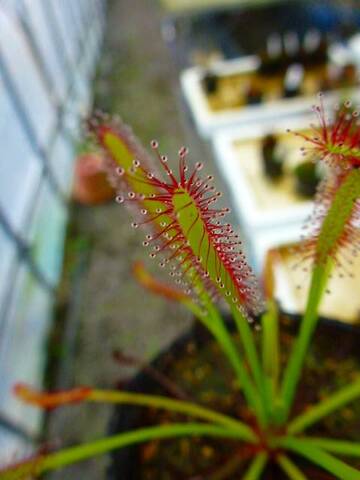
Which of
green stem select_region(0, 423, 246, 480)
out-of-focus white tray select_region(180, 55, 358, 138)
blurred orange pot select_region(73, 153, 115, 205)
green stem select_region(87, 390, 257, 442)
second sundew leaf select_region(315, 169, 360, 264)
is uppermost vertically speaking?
out-of-focus white tray select_region(180, 55, 358, 138)

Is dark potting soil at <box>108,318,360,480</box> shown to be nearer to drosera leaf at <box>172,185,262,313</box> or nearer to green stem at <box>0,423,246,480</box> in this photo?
green stem at <box>0,423,246,480</box>

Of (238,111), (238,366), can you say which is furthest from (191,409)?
(238,111)

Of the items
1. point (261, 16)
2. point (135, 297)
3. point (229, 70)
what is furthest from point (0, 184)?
point (261, 16)

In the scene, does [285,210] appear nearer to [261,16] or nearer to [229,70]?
[229,70]

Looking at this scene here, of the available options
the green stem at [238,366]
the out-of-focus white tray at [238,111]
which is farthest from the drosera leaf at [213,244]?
the out-of-focus white tray at [238,111]

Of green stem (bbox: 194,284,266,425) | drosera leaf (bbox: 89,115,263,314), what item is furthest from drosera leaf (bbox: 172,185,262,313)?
green stem (bbox: 194,284,266,425)

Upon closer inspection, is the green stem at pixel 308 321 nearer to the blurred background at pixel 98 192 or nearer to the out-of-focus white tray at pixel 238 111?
the blurred background at pixel 98 192

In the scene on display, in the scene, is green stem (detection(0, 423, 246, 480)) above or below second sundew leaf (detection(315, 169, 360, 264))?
below

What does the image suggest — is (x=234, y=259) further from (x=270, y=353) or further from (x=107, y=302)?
(x=107, y=302)
